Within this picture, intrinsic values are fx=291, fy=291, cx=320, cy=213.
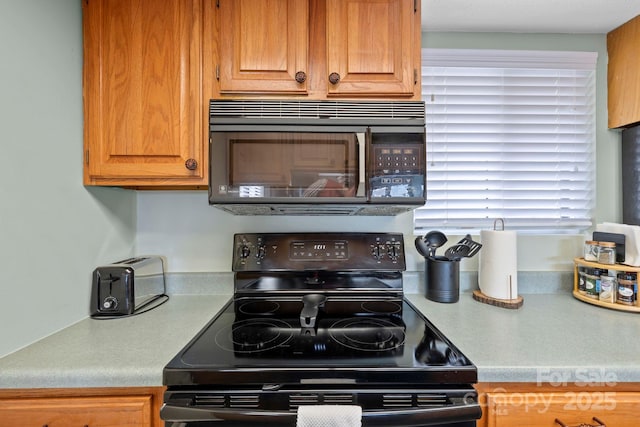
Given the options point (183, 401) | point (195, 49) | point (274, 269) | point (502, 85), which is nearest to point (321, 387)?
point (183, 401)

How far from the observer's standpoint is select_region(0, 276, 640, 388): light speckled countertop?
0.76m

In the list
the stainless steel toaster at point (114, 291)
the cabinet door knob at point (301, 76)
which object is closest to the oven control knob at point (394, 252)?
the cabinet door knob at point (301, 76)

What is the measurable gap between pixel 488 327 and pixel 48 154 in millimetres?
1622

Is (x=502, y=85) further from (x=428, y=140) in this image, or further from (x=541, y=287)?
(x=541, y=287)

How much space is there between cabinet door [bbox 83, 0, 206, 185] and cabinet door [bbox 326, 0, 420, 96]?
1.71 ft

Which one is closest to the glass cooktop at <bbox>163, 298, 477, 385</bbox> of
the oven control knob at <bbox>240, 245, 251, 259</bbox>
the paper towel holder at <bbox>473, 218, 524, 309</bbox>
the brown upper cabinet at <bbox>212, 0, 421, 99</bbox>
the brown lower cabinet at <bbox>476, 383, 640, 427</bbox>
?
the brown lower cabinet at <bbox>476, 383, 640, 427</bbox>

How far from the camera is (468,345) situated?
88 cm

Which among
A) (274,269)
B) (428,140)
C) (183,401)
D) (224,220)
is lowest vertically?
(183,401)

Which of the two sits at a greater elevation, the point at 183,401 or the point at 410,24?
the point at 410,24

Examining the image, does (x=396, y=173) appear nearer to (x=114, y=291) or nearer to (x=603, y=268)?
(x=603, y=268)

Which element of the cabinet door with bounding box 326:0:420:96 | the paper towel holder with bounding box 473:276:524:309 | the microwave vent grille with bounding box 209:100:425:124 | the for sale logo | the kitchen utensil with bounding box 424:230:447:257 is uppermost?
the cabinet door with bounding box 326:0:420:96

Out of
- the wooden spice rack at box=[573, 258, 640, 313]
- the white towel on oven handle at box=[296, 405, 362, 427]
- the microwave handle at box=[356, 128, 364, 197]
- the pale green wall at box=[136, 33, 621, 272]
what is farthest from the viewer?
the pale green wall at box=[136, 33, 621, 272]

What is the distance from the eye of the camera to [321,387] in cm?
75

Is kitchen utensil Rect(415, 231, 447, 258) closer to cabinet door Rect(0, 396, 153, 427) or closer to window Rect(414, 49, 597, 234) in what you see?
window Rect(414, 49, 597, 234)
